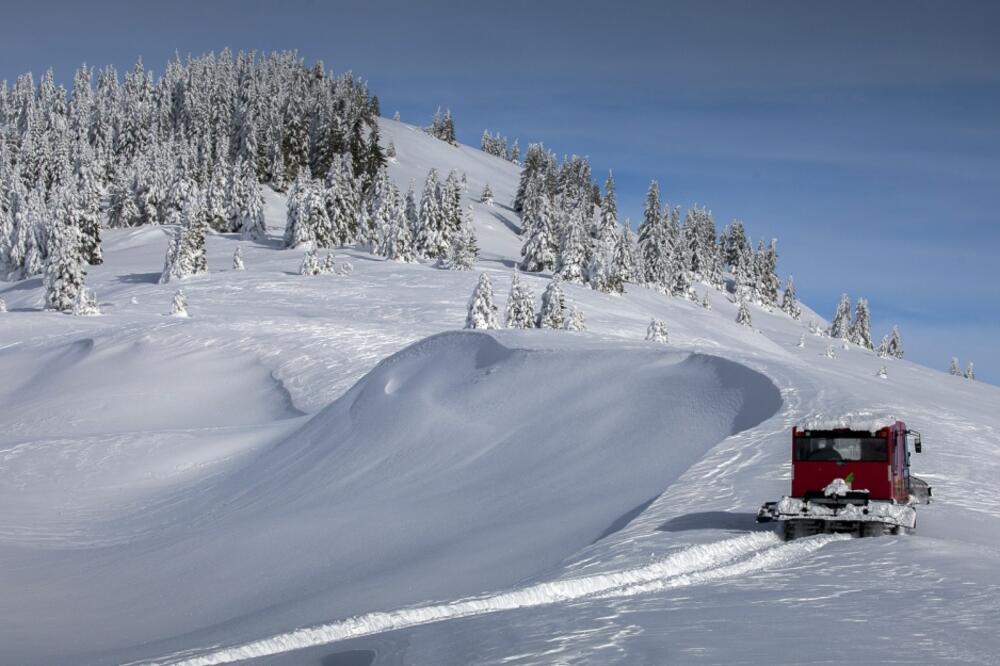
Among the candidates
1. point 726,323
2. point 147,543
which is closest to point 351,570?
point 147,543

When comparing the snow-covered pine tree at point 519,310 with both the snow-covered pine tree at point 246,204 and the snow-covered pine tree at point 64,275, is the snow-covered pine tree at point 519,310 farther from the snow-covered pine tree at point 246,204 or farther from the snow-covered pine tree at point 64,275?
the snow-covered pine tree at point 246,204

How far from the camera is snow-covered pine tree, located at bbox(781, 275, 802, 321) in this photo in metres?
144

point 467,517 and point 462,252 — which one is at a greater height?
point 462,252

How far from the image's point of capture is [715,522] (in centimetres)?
1385

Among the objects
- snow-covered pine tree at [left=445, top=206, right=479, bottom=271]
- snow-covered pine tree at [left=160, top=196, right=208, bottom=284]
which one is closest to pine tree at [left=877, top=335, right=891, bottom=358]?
snow-covered pine tree at [left=445, top=206, right=479, bottom=271]

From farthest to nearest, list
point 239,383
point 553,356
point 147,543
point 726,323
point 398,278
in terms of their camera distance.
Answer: point 726,323 < point 398,278 < point 239,383 < point 553,356 < point 147,543

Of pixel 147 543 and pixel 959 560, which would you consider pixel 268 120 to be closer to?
pixel 147 543

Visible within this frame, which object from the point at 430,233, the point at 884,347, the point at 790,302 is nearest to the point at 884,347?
the point at 884,347

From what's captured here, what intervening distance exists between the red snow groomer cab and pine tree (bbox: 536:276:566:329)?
152ft

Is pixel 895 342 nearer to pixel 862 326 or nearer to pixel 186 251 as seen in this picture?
pixel 862 326

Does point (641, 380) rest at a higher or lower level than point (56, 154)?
lower

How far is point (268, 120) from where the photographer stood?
13925cm

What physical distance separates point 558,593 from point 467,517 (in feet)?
23.6

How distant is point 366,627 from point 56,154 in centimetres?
13433
